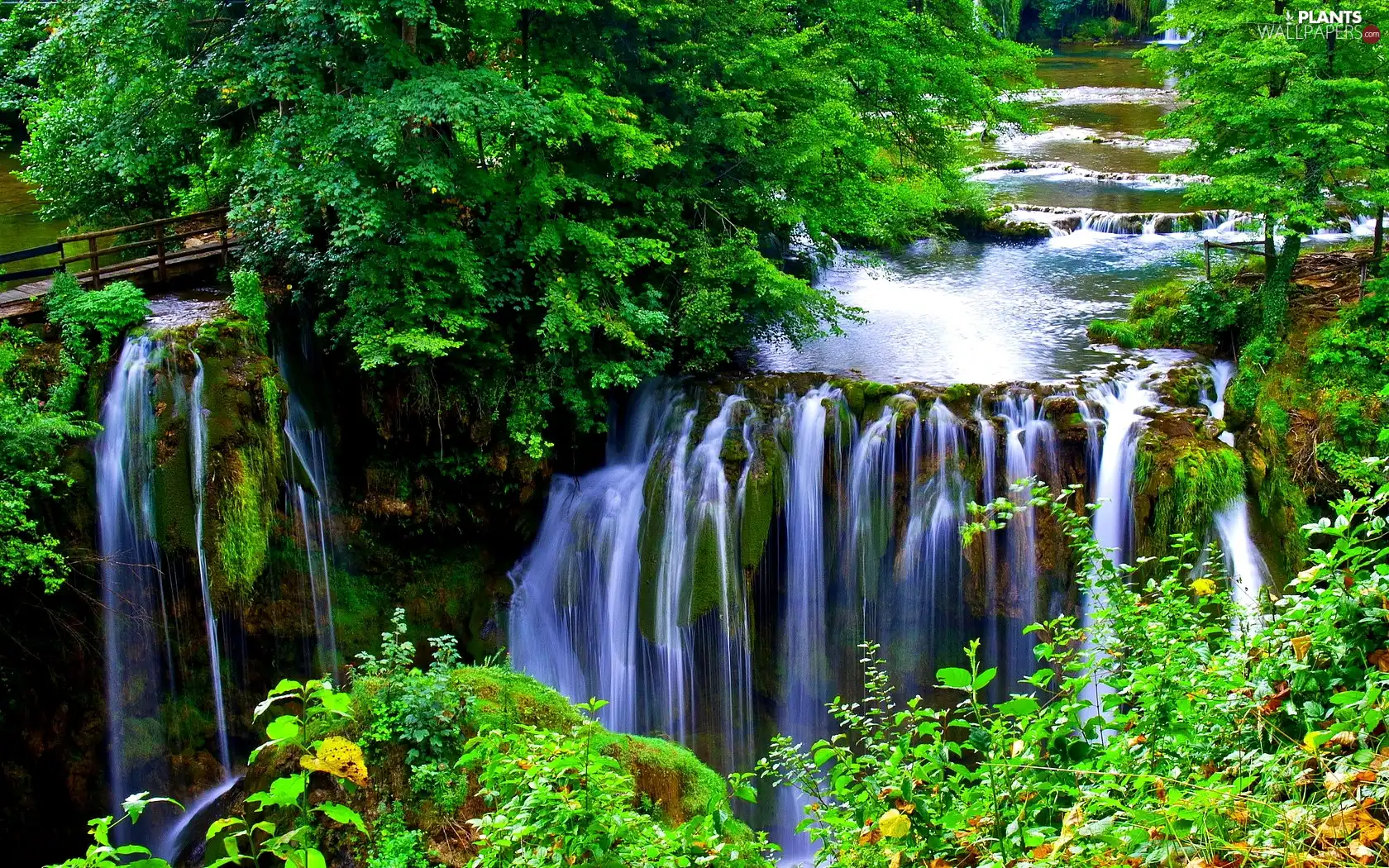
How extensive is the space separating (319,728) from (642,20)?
8476 mm

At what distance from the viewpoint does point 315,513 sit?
39.7ft

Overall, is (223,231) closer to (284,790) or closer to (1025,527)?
(1025,527)

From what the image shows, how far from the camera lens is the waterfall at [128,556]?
34.8 feet

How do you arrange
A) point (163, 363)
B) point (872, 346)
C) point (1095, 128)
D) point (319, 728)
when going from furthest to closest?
point (1095, 128), point (872, 346), point (163, 363), point (319, 728)

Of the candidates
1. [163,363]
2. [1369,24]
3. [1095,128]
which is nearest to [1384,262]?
[1369,24]

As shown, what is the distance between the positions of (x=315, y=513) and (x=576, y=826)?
946cm

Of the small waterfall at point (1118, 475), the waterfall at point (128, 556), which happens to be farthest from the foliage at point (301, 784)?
the small waterfall at point (1118, 475)

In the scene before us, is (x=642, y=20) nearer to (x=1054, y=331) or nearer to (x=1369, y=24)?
(x=1054, y=331)

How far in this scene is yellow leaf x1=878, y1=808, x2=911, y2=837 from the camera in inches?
132

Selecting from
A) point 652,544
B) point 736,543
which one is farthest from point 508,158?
point 736,543

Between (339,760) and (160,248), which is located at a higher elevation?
(160,248)

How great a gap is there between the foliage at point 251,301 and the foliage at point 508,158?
0.71 metres

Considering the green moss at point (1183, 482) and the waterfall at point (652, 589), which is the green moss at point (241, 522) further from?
the green moss at point (1183, 482)

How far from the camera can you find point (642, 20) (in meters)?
11.9
